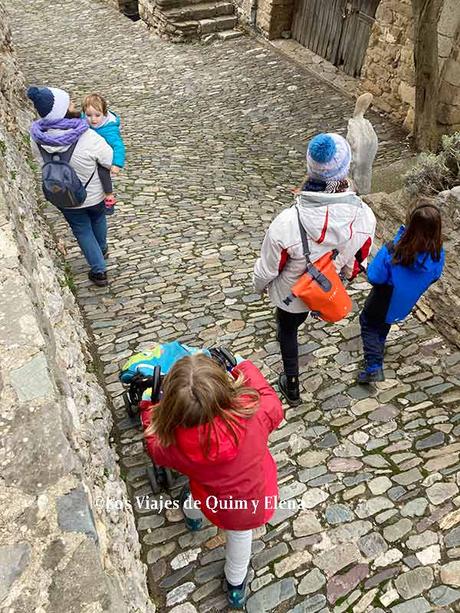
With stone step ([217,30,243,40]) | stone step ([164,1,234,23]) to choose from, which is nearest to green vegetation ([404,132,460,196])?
stone step ([217,30,243,40])

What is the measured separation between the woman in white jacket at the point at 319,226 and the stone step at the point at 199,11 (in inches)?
456

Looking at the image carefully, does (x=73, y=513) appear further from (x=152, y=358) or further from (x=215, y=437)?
(x=152, y=358)

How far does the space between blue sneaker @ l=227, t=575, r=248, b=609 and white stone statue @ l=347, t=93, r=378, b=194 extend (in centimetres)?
448

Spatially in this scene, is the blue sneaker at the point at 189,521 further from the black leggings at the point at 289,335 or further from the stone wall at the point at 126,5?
the stone wall at the point at 126,5

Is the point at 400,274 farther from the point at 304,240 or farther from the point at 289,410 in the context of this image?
the point at 289,410

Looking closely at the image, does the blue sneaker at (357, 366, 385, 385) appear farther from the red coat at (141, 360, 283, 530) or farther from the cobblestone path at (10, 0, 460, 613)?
the red coat at (141, 360, 283, 530)

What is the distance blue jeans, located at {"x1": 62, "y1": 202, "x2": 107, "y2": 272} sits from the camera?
4281mm

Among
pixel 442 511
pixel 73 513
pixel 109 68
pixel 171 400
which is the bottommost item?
pixel 109 68

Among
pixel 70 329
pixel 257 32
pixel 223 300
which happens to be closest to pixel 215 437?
pixel 70 329

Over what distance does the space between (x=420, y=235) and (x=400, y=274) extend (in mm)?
293

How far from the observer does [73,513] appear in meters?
1.65

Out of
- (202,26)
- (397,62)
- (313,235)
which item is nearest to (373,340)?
(313,235)

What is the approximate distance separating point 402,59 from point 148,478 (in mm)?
7890

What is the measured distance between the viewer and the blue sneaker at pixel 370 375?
3625mm
